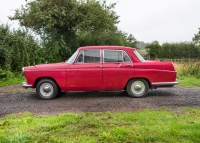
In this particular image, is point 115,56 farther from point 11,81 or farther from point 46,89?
point 11,81

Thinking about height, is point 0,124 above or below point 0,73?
below

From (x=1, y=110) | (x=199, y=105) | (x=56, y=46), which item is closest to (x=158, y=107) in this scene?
(x=199, y=105)

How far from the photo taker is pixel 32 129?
13.1 ft

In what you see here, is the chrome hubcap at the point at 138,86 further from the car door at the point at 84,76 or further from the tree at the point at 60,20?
the tree at the point at 60,20

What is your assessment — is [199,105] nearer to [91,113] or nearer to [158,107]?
[158,107]

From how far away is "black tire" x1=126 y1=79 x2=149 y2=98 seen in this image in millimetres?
7016

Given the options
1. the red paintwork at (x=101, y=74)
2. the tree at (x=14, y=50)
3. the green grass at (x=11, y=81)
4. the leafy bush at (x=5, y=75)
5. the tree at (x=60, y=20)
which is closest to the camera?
the red paintwork at (x=101, y=74)

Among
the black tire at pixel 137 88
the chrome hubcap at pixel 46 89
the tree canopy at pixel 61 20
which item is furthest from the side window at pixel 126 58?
the tree canopy at pixel 61 20

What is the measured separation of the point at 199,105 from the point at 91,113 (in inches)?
115

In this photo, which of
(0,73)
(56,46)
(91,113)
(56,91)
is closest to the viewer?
(91,113)

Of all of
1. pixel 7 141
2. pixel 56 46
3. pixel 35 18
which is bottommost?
pixel 7 141

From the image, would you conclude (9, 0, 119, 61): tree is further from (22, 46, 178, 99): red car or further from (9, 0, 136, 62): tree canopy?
(22, 46, 178, 99): red car

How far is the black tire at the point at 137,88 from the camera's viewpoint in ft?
23.0

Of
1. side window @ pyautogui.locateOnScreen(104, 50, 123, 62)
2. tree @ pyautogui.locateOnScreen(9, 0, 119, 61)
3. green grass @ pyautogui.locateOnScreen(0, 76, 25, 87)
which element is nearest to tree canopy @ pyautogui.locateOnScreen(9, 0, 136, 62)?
tree @ pyautogui.locateOnScreen(9, 0, 119, 61)
